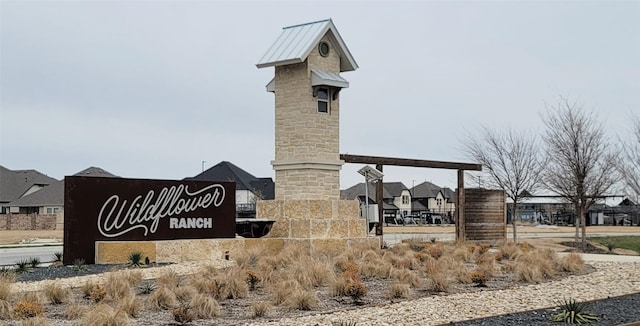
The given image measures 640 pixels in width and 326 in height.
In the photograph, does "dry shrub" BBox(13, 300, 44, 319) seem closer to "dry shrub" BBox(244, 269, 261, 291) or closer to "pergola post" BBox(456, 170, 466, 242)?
"dry shrub" BBox(244, 269, 261, 291)

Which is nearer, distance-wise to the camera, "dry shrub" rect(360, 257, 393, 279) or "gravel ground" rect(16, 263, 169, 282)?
"gravel ground" rect(16, 263, 169, 282)

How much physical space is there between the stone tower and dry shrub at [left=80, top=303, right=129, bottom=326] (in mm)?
12985

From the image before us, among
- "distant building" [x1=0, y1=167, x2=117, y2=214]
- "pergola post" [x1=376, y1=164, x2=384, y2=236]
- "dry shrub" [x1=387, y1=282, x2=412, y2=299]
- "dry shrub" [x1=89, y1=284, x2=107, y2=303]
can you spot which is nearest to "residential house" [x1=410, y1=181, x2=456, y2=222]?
"distant building" [x1=0, y1=167, x2=117, y2=214]

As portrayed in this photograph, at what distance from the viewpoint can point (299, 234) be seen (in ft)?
76.1

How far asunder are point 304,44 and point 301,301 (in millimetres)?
12651

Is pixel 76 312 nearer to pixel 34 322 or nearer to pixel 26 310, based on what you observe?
pixel 26 310

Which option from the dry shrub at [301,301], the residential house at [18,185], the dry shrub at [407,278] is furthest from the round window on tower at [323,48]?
the residential house at [18,185]

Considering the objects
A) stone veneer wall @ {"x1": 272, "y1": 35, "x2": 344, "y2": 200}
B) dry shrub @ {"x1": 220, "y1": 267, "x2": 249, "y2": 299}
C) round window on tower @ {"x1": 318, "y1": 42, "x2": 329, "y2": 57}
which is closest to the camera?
dry shrub @ {"x1": 220, "y1": 267, "x2": 249, "y2": 299}

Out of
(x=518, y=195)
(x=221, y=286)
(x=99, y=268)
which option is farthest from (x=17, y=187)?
(x=221, y=286)

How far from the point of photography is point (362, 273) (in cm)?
1728

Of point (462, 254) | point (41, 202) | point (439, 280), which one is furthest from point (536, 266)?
point (41, 202)

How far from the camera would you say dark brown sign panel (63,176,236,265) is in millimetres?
19531

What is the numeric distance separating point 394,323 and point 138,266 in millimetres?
8936

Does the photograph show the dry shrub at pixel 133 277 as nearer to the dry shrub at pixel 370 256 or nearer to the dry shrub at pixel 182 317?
the dry shrub at pixel 182 317
